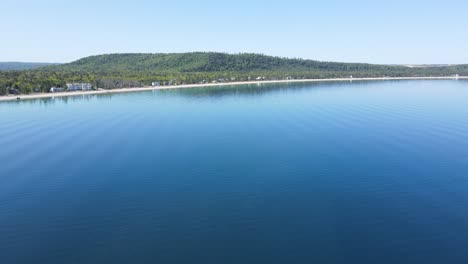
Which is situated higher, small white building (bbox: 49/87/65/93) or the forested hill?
the forested hill

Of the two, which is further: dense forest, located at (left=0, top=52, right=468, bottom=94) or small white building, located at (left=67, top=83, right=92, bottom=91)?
dense forest, located at (left=0, top=52, right=468, bottom=94)

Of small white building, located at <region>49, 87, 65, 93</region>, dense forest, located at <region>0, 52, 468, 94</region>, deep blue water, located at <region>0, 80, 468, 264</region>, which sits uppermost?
dense forest, located at <region>0, 52, 468, 94</region>

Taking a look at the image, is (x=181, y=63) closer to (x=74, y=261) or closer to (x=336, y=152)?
(x=336, y=152)

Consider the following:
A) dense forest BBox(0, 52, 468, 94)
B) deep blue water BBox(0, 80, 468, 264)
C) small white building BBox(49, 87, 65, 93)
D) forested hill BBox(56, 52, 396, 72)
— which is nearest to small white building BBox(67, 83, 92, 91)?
dense forest BBox(0, 52, 468, 94)

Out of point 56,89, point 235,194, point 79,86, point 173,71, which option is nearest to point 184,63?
point 173,71

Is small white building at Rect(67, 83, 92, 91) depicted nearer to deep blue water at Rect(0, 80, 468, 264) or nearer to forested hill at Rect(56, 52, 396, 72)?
deep blue water at Rect(0, 80, 468, 264)

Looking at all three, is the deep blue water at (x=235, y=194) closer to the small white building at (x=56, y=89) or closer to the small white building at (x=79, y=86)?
the small white building at (x=56, y=89)

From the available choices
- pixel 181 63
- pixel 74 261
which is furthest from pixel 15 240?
pixel 181 63
